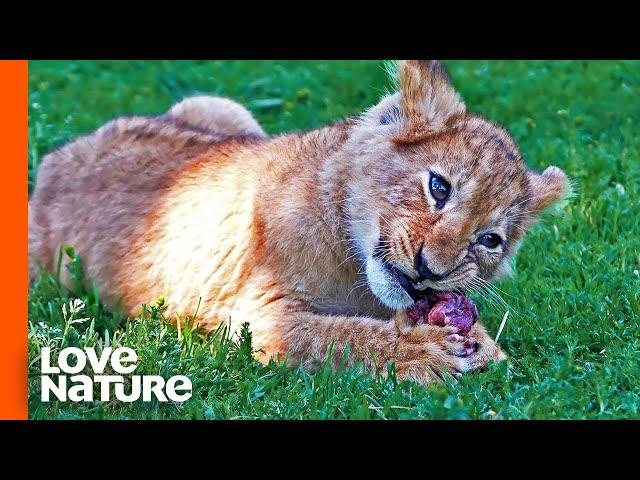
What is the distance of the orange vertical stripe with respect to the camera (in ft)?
20.0

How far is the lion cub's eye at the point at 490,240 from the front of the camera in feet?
20.3

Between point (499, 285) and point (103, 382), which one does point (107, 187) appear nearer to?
point (103, 382)

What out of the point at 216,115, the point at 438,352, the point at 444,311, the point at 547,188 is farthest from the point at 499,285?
the point at 216,115

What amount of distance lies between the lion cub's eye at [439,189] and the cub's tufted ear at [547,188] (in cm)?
75

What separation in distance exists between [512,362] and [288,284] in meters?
1.35

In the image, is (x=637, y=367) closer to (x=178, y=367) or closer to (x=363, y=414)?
(x=363, y=414)

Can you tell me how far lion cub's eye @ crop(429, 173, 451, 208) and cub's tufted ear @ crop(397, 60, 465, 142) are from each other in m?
0.40

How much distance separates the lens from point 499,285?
717 centimetres

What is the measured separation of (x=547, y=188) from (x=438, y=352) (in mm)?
1386

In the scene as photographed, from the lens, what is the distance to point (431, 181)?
6.14 m

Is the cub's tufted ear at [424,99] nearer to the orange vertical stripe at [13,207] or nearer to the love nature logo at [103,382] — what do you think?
the love nature logo at [103,382]

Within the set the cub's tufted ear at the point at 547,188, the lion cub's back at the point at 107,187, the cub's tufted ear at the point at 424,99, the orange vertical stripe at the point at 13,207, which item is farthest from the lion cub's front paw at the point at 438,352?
the orange vertical stripe at the point at 13,207

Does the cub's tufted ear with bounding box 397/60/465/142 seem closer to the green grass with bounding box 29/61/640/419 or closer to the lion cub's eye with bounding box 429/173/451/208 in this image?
the lion cub's eye with bounding box 429/173/451/208
